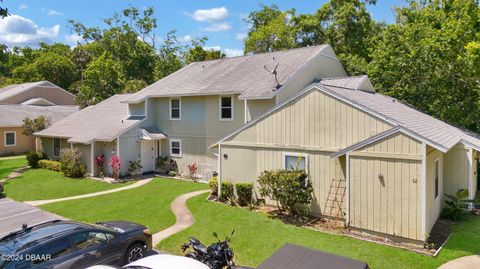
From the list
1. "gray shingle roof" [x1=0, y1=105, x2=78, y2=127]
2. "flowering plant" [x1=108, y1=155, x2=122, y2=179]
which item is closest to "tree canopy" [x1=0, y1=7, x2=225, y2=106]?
"gray shingle roof" [x1=0, y1=105, x2=78, y2=127]

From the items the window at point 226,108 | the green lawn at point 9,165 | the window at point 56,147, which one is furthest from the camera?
the window at point 56,147

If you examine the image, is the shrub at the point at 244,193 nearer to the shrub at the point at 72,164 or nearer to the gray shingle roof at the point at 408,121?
the gray shingle roof at the point at 408,121

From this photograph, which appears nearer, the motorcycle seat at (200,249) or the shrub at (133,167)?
the motorcycle seat at (200,249)

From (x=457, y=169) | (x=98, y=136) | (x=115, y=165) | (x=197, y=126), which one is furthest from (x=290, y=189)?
(x=98, y=136)

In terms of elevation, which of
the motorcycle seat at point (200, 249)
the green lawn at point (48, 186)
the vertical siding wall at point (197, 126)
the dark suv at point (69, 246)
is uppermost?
the vertical siding wall at point (197, 126)

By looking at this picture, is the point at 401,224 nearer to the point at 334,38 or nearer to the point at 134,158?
the point at 134,158

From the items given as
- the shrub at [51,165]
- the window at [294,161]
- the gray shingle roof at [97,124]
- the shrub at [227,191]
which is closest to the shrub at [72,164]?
the gray shingle roof at [97,124]

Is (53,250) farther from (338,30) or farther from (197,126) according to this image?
(338,30)

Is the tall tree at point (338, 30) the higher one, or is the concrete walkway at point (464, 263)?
the tall tree at point (338, 30)

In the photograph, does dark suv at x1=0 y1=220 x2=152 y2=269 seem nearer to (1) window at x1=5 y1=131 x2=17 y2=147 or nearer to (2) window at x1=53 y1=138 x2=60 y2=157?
(2) window at x1=53 y1=138 x2=60 y2=157
